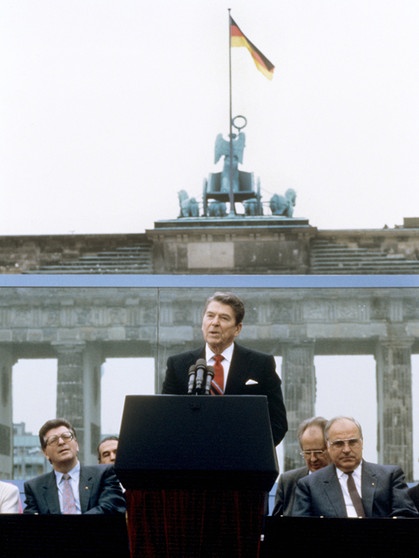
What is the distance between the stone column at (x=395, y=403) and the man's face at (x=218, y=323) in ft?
18.8

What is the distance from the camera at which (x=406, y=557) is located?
2.92 meters

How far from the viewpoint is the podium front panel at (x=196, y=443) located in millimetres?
2652

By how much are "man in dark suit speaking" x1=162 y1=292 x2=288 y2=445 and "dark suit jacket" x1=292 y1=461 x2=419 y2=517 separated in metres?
0.64

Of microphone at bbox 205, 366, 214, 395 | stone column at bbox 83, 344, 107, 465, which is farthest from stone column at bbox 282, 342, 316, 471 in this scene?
microphone at bbox 205, 366, 214, 395

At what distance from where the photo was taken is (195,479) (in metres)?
2.66

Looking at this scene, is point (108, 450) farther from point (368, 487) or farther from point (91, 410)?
point (91, 410)

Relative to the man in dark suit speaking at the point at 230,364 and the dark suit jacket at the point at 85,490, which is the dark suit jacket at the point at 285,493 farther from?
the man in dark suit speaking at the point at 230,364

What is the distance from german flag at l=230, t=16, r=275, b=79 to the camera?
2216 centimetres

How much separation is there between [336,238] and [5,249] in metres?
6.65

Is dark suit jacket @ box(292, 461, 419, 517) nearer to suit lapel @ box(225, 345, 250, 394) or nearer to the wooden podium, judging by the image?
suit lapel @ box(225, 345, 250, 394)

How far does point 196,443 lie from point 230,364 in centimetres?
123

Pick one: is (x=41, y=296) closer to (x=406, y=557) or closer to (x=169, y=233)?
(x=406, y=557)

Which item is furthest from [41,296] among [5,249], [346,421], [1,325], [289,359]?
[5,249]

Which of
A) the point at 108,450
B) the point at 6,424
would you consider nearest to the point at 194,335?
the point at 6,424
